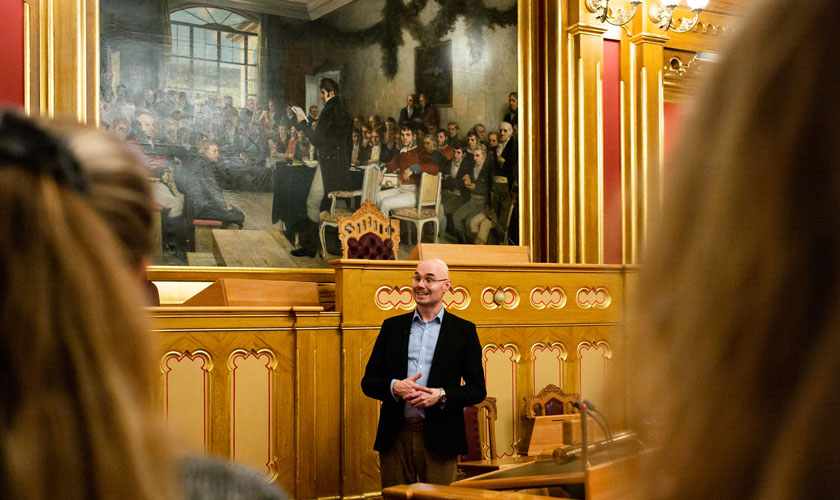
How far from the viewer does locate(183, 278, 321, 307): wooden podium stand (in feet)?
23.7

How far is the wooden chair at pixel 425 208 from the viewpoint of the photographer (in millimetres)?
9805

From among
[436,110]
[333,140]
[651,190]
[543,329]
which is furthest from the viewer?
[436,110]

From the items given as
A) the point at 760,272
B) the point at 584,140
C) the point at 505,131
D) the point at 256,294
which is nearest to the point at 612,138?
the point at 584,140

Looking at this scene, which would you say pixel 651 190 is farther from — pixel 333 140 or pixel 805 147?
pixel 333 140

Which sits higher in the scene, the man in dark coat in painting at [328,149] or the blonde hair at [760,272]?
→ the man in dark coat in painting at [328,149]

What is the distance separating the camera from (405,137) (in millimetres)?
9867

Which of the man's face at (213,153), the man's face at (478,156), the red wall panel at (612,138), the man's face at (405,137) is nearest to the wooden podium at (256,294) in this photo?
the man's face at (213,153)

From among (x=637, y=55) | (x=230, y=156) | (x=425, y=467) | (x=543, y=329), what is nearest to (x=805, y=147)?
(x=425, y=467)

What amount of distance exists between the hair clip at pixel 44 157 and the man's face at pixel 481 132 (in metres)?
9.55

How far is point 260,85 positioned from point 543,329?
12.3 ft

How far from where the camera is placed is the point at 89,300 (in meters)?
0.81

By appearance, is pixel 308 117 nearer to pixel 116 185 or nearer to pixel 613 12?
pixel 613 12

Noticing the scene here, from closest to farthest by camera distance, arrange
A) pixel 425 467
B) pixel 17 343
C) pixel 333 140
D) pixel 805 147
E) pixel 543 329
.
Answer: pixel 805 147 → pixel 17 343 → pixel 425 467 → pixel 543 329 → pixel 333 140

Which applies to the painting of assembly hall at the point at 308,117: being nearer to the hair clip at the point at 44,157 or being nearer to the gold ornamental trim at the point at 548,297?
the gold ornamental trim at the point at 548,297
